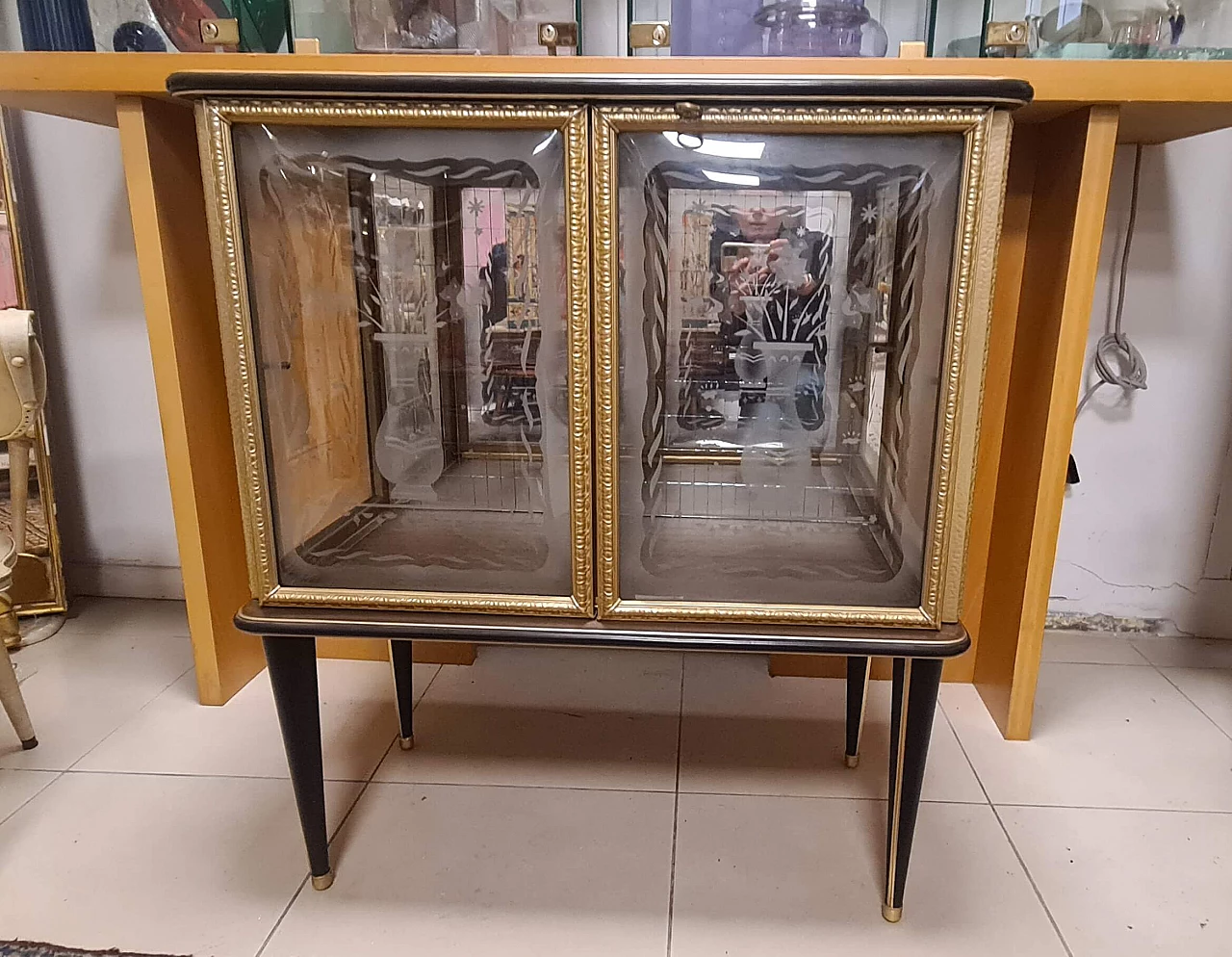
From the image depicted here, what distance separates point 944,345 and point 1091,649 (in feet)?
3.83

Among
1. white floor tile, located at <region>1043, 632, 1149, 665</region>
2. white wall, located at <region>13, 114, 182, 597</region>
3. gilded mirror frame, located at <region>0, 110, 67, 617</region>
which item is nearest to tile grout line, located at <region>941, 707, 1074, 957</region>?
white floor tile, located at <region>1043, 632, 1149, 665</region>

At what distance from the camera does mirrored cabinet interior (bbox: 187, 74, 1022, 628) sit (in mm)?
776

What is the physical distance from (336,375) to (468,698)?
0.72 meters

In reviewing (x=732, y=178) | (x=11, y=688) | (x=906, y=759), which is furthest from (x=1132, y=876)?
(x=11, y=688)

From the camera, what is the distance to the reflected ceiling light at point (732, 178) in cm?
82

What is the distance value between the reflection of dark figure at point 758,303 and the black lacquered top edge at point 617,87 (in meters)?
0.17

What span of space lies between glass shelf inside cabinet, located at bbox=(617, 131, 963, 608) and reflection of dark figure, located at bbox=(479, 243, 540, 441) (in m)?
0.12

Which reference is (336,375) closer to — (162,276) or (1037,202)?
(162,276)

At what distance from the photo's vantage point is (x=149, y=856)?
1.09 meters

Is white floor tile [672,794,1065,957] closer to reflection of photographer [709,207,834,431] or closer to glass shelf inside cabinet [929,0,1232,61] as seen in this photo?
reflection of photographer [709,207,834,431]

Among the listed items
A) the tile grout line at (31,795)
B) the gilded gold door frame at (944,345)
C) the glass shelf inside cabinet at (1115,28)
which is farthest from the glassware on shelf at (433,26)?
the tile grout line at (31,795)

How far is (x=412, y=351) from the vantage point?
3.29 ft

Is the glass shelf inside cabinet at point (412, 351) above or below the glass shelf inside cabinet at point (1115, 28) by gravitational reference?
below

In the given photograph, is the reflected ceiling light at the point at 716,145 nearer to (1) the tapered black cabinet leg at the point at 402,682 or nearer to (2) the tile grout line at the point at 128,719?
(1) the tapered black cabinet leg at the point at 402,682
